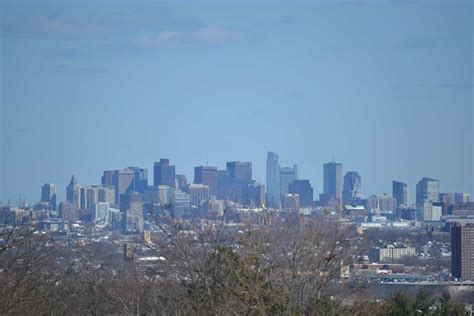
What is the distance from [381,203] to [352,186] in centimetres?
432

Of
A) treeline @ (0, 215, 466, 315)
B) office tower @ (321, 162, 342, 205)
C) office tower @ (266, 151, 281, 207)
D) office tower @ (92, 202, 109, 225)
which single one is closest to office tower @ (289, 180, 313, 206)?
office tower @ (266, 151, 281, 207)

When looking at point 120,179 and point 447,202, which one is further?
point 447,202

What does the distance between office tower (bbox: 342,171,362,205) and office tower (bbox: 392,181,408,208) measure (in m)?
7.17

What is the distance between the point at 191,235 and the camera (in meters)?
28.6

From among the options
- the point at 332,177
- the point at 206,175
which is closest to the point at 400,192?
the point at 332,177

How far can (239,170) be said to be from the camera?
154m

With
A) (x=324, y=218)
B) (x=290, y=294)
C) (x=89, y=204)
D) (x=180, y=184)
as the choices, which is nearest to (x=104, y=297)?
(x=324, y=218)

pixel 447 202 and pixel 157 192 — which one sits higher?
pixel 157 192

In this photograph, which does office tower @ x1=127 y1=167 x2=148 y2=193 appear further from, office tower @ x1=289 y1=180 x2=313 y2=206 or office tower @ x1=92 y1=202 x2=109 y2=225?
office tower @ x1=289 y1=180 x2=313 y2=206

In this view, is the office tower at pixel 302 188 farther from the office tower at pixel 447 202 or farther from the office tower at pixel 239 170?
the office tower at pixel 447 202

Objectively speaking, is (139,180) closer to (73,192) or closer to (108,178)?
(108,178)

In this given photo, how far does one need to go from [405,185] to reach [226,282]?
148249mm

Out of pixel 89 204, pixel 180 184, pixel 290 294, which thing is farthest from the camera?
pixel 180 184

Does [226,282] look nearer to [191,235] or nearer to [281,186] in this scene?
[191,235]
